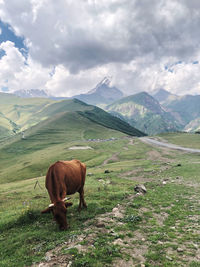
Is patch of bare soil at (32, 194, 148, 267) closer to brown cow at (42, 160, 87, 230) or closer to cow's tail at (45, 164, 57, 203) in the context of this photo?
brown cow at (42, 160, 87, 230)

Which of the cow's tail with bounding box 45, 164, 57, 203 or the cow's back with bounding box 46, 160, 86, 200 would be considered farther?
the cow's back with bounding box 46, 160, 86, 200

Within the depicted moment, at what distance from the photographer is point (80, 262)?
25.6 ft

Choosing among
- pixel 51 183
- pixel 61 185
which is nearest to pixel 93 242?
pixel 61 185

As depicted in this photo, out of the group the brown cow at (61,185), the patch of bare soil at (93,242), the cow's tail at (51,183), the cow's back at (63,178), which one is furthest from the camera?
the cow's back at (63,178)

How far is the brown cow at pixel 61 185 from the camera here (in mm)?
10767

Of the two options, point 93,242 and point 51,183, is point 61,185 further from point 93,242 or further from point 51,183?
point 93,242

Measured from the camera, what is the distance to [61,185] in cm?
1205

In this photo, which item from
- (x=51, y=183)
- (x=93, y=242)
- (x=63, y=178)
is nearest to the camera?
(x=93, y=242)

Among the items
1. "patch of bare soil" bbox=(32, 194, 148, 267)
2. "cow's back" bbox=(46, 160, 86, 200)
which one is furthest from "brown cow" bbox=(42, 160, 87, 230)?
"patch of bare soil" bbox=(32, 194, 148, 267)

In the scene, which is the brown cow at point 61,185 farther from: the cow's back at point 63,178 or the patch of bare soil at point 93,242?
the patch of bare soil at point 93,242

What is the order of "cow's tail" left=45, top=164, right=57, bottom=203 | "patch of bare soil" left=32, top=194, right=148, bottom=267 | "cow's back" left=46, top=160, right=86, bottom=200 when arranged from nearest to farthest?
"patch of bare soil" left=32, top=194, right=148, bottom=267
"cow's tail" left=45, top=164, right=57, bottom=203
"cow's back" left=46, top=160, right=86, bottom=200

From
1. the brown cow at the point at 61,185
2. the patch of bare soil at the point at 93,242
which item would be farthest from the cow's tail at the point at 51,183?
the patch of bare soil at the point at 93,242

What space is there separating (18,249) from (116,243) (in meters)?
5.92

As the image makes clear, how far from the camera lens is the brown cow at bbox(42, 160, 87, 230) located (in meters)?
10.8
